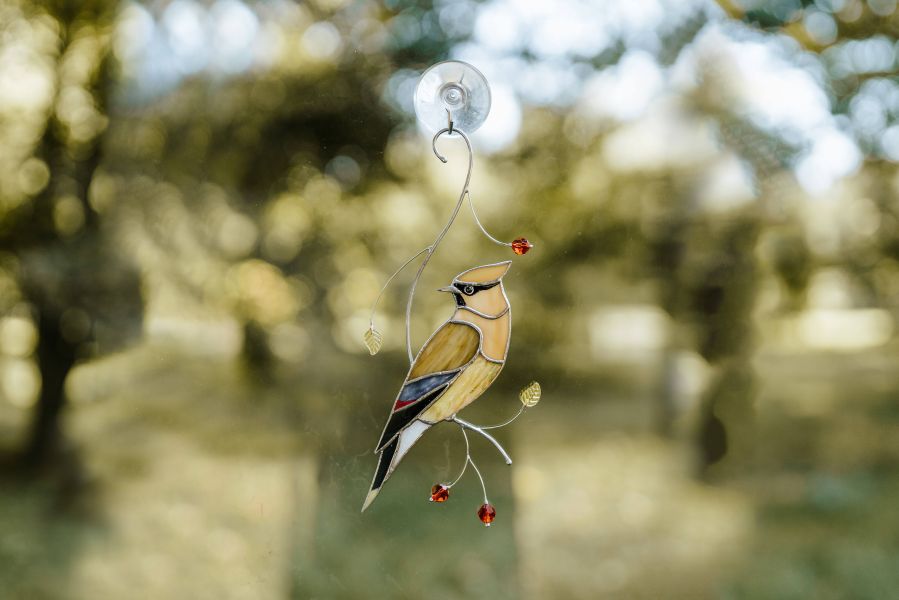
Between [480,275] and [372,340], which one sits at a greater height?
[480,275]

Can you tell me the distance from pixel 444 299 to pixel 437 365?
0.33 m

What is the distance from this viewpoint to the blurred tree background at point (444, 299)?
114cm

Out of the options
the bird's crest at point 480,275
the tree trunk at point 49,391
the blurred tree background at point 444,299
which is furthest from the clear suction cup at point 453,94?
the tree trunk at point 49,391

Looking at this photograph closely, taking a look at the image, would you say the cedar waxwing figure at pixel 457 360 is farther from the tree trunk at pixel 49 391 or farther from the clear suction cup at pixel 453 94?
the tree trunk at pixel 49 391

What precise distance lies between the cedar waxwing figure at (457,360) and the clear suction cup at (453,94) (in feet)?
0.59

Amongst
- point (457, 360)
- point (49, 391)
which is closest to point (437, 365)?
point (457, 360)

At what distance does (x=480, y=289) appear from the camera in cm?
82

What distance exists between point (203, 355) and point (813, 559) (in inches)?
39.7

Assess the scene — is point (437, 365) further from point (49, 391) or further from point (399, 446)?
point (49, 391)

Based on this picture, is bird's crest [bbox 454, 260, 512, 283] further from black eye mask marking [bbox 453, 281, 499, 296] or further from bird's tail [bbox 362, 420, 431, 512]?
bird's tail [bbox 362, 420, 431, 512]

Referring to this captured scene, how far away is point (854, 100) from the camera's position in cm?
117

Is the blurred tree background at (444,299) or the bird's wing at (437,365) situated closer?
the bird's wing at (437,365)

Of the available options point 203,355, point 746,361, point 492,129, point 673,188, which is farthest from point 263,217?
point 746,361

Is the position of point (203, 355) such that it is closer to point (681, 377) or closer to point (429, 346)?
point (429, 346)
